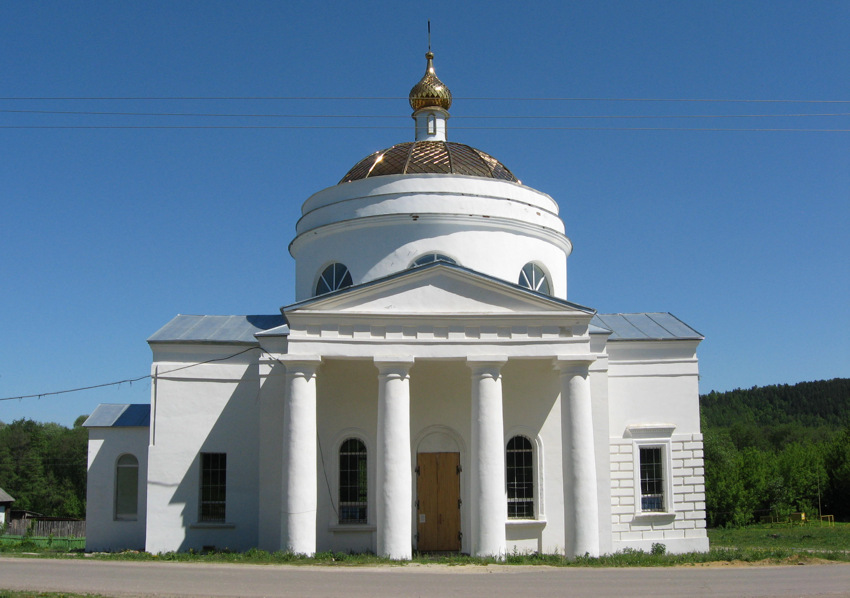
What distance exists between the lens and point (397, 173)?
2550 centimetres

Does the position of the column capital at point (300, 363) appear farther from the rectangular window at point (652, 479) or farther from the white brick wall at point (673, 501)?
the rectangular window at point (652, 479)

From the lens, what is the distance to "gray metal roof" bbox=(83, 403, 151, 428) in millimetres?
24281

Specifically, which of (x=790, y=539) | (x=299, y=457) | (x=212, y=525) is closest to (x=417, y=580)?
(x=299, y=457)

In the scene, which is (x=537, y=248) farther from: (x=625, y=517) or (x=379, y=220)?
(x=625, y=517)

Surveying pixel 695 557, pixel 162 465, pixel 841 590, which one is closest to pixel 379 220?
pixel 162 465

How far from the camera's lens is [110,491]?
23828 millimetres

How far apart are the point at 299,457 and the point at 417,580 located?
465 centimetres

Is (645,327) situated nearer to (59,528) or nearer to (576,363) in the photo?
(576,363)

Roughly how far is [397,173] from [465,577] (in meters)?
13.6

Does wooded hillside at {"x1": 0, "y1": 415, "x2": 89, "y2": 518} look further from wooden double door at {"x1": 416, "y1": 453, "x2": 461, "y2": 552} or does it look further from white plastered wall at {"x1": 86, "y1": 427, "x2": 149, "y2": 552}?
wooden double door at {"x1": 416, "y1": 453, "x2": 461, "y2": 552}

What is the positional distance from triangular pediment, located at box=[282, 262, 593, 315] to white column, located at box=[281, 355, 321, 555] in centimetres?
159

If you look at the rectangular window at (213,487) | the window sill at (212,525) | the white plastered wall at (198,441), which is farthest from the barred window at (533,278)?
the window sill at (212,525)

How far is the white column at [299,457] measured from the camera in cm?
1825

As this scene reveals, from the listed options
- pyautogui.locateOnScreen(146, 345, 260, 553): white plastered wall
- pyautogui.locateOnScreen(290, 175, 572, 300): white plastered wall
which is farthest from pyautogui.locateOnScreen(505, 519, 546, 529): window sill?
pyautogui.locateOnScreen(290, 175, 572, 300): white plastered wall
